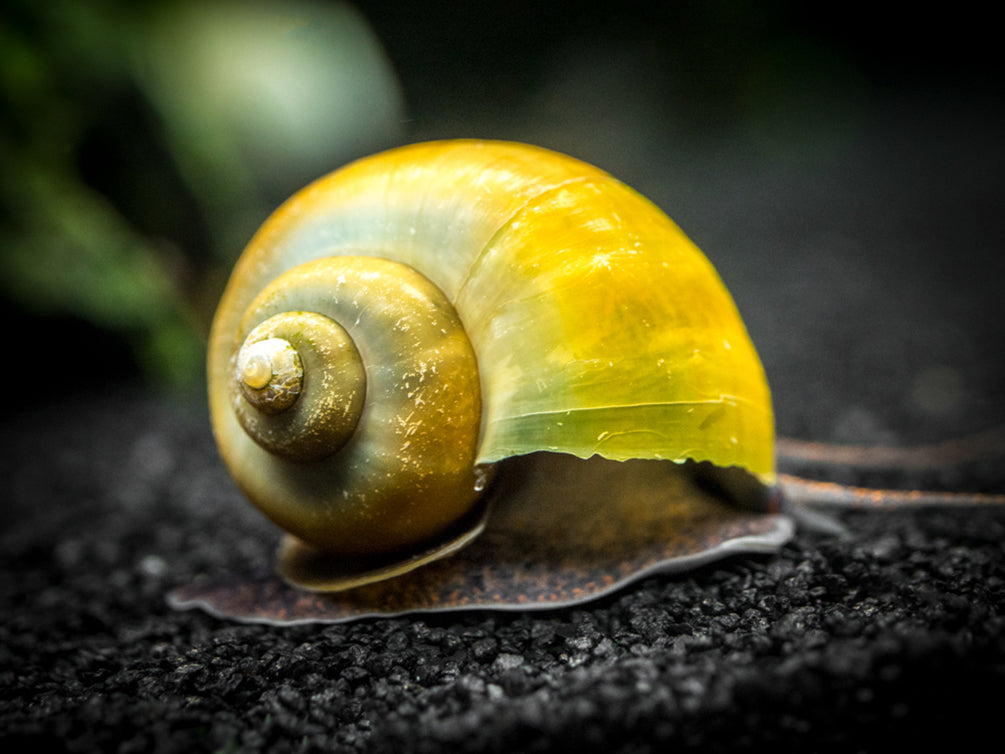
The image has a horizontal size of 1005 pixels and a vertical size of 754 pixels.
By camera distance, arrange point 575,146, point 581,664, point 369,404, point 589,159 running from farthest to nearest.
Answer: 1. point 589,159
2. point 575,146
3. point 369,404
4. point 581,664

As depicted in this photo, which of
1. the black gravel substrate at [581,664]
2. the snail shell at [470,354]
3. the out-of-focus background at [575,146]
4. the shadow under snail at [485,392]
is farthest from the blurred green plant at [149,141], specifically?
the snail shell at [470,354]

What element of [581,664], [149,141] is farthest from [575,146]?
[581,664]

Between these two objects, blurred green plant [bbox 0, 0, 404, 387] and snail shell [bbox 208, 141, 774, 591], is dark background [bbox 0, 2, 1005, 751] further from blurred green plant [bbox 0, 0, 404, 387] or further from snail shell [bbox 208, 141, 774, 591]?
snail shell [bbox 208, 141, 774, 591]

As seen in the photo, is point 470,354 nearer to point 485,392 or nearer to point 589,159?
point 485,392

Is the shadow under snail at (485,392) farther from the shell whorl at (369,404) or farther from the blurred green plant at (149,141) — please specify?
the blurred green plant at (149,141)

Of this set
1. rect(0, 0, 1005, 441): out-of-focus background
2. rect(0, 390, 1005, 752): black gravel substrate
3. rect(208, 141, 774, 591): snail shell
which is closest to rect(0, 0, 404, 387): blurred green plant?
rect(0, 0, 1005, 441): out-of-focus background

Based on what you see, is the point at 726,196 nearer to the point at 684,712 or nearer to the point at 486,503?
the point at 486,503
